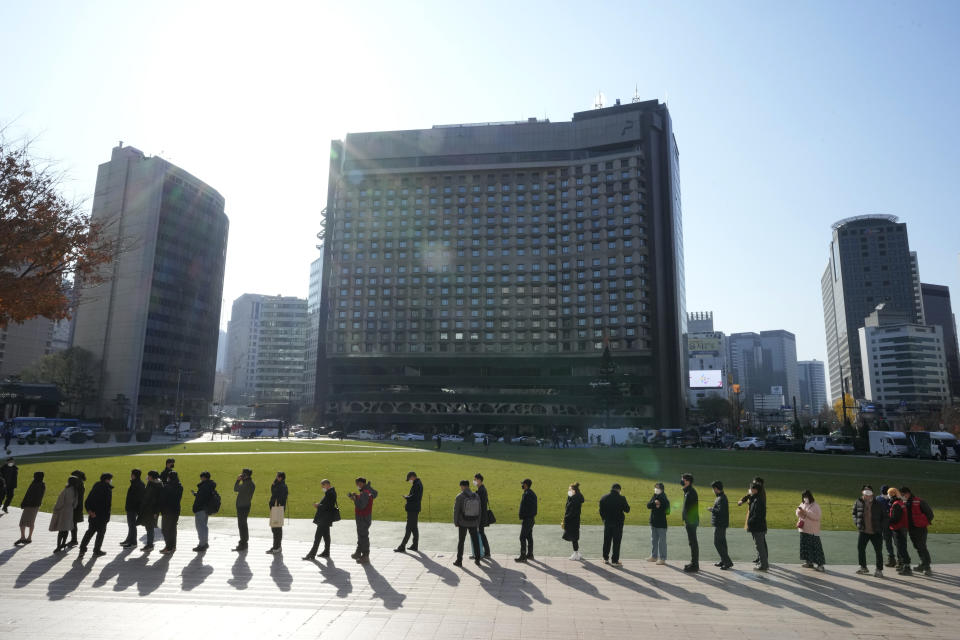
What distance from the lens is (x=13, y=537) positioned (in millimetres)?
14875

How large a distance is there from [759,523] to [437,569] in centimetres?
722

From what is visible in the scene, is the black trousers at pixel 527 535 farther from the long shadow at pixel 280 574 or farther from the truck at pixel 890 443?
the truck at pixel 890 443

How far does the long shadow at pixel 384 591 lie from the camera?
9969 mm

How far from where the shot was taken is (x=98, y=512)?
1302cm

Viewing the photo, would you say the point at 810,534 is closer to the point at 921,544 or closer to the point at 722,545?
the point at 722,545

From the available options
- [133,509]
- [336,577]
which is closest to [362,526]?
[336,577]

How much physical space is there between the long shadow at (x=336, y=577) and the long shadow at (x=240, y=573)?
146 cm

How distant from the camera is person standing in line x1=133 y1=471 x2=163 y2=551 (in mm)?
13828

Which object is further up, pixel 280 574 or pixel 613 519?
pixel 613 519

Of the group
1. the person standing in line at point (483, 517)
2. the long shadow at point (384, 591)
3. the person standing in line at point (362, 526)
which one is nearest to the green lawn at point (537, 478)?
the person standing in line at point (483, 517)

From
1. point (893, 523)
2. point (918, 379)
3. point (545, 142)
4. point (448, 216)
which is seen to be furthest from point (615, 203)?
point (918, 379)

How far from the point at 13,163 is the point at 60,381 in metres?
104

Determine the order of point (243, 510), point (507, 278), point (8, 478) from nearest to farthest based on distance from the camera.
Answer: point (243, 510), point (8, 478), point (507, 278)

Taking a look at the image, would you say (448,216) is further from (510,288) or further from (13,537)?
(13,537)
